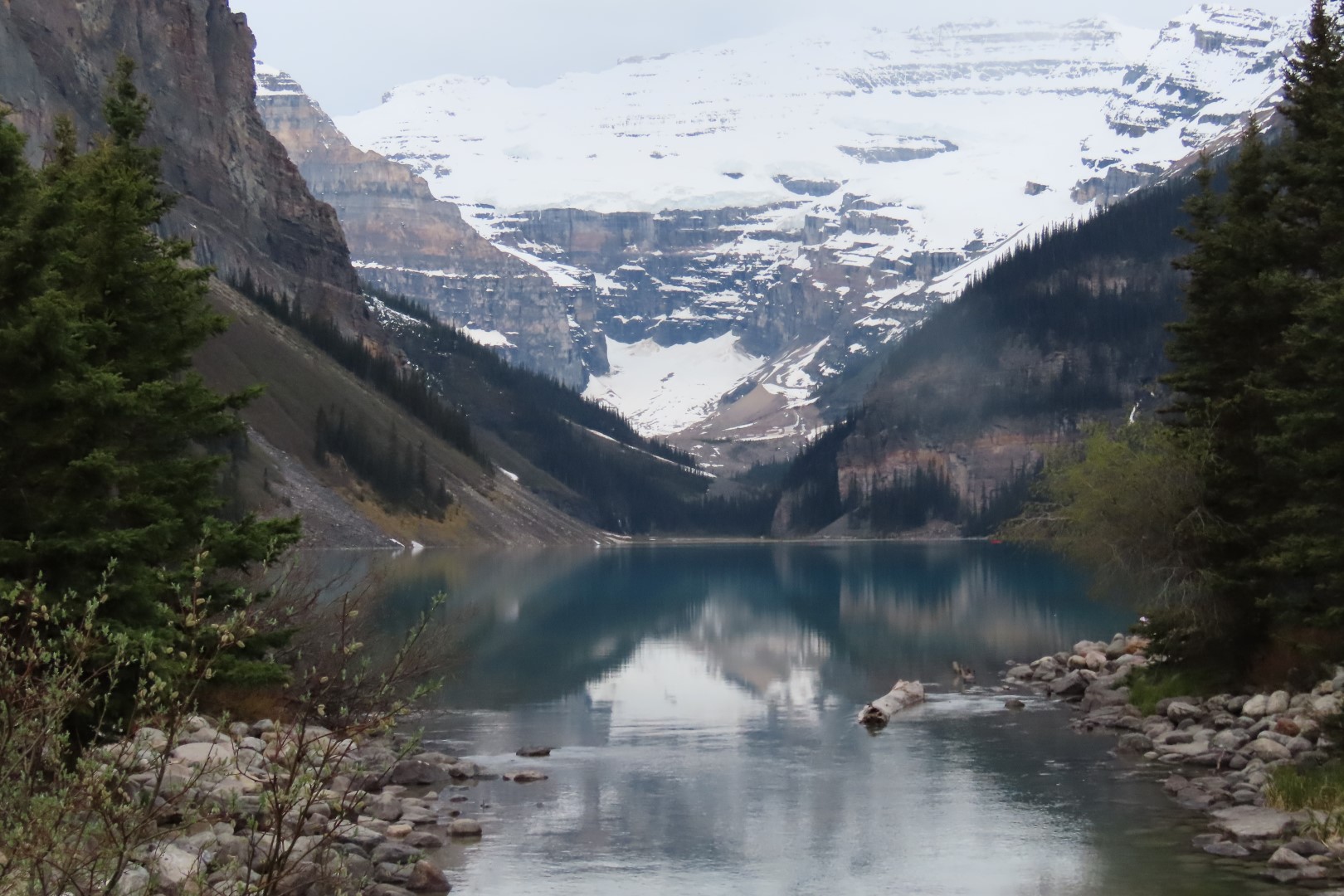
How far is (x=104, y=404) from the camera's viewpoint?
27.9 meters

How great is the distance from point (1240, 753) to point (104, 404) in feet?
84.9

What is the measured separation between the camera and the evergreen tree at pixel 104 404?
1085 inches

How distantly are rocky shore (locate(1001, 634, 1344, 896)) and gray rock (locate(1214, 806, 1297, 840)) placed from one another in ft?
0.06

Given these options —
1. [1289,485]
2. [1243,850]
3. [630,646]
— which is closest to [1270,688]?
[1289,485]

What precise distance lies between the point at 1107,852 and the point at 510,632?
57607 millimetres

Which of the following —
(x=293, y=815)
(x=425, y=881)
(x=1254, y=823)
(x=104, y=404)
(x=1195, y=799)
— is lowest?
(x=1195, y=799)

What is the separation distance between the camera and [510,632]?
8425 cm

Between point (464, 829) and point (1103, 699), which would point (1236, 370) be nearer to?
point (1103, 699)

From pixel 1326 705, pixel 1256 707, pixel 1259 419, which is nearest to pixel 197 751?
pixel 1326 705

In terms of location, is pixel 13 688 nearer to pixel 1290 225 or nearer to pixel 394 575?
pixel 1290 225

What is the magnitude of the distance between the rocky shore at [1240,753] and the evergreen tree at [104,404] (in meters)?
18.3

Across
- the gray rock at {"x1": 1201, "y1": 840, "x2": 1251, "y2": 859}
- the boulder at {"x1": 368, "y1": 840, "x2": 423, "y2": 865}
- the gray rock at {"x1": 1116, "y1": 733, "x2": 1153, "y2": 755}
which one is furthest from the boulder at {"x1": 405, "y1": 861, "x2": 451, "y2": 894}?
the gray rock at {"x1": 1116, "y1": 733, "x2": 1153, "y2": 755}

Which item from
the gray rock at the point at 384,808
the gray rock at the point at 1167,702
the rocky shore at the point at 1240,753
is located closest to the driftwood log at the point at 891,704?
the rocky shore at the point at 1240,753

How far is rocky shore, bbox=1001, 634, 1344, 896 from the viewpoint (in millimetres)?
27391
